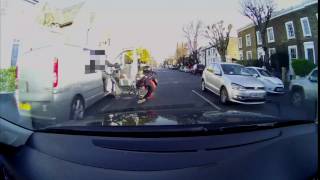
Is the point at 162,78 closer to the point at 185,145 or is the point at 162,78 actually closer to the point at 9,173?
the point at 185,145

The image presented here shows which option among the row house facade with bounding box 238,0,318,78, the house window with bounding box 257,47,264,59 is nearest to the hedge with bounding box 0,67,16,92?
the row house facade with bounding box 238,0,318,78

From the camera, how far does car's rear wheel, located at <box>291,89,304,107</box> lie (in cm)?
179

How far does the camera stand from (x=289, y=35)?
1791mm

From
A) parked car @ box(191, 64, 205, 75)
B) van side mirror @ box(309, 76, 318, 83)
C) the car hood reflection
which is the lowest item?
the car hood reflection

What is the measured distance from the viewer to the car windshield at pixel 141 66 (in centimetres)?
162

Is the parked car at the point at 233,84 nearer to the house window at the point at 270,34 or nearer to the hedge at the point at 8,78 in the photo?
the house window at the point at 270,34

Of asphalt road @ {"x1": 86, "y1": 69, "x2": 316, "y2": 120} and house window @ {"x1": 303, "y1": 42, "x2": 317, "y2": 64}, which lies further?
asphalt road @ {"x1": 86, "y1": 69, "x2": 316, "y2": 120}

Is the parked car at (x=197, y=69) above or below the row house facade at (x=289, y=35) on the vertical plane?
below

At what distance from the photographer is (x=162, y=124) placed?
170 cm

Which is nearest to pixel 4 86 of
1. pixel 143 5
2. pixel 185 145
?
pixel 143 5

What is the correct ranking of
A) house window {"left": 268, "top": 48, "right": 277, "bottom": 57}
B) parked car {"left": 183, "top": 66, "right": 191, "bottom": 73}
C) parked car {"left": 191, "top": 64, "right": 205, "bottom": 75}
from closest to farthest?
house window {"left": 268, "top": 48, "right": 277, "bottom": 57}, parked car {"left": 191, "top": 64, "right": 205, "bottom": 75}, parked car {"left": 183, "top": 66, "right": 191, "bottom": 73}

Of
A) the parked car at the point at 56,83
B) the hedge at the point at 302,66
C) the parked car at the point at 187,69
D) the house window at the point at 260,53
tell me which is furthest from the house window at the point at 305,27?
the parked car at the point at 56,83

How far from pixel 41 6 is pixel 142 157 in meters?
0.94

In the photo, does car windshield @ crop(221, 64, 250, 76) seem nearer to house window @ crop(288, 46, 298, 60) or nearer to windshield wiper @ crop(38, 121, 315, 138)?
house window @ crop(288, 46, 298, 60)
